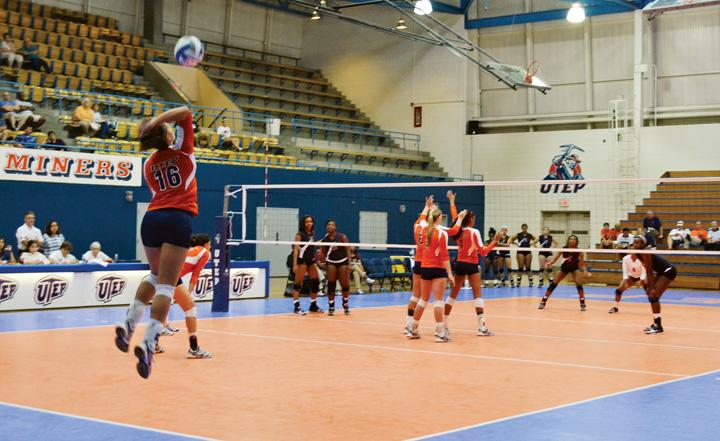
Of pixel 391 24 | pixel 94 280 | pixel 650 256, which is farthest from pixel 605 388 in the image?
pixel 391 24

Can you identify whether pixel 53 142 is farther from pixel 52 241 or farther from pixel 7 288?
pixel 7 288

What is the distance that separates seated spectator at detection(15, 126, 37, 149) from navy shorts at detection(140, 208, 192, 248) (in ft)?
49.5

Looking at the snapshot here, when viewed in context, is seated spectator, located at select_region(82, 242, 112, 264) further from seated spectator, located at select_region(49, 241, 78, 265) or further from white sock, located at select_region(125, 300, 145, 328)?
white sock, located at select_region(125, 300, 145, 328)

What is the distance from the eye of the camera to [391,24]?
36500 mm

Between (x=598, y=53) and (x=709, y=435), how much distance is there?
2867 centimetres

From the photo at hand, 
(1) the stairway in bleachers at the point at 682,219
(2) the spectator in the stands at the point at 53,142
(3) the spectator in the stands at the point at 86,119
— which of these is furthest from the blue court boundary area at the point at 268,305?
(3) the spectator in the stands at the point at 86,119

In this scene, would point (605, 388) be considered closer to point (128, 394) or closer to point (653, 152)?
point (128, 394)

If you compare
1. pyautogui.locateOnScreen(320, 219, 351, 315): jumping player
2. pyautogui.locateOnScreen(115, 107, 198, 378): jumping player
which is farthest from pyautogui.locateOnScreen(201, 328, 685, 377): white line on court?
pyautogui.locateOnScreen(115, 107, 198, 378): jumping player

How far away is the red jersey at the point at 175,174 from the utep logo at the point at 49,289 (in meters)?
11.2

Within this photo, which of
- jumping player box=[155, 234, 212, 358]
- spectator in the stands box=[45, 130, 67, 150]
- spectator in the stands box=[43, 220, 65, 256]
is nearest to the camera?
jumping player box=[155, 234, 212, 358]

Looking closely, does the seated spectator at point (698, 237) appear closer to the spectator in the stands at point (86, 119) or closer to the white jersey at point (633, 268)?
the white jersey at point (633, 268)

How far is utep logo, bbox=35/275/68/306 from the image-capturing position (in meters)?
16.1

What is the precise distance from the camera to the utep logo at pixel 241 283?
63.8 ft

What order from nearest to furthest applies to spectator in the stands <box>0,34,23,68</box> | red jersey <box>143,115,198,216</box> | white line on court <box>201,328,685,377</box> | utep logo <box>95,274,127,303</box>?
red jersey <box>143,115,198,216</box> < white line on court <box>201,328,685,377</box> < utep logo <box>95,274,127,303</box> < spectator in the stands <box>0,34,23,68</box>
